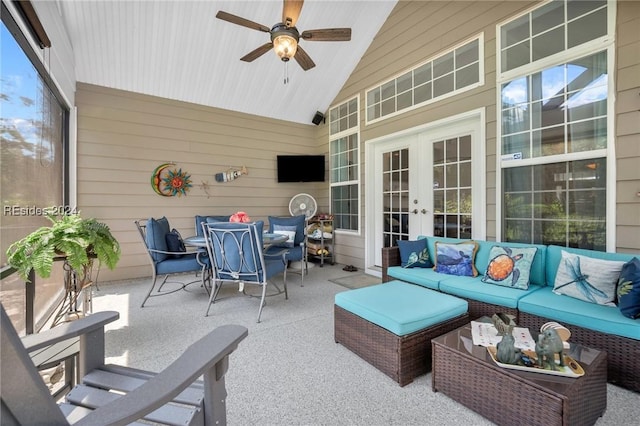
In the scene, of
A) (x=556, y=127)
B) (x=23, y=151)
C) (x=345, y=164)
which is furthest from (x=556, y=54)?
(x=23, y=151)

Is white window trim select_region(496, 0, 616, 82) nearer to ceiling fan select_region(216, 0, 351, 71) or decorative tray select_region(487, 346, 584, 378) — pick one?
ceiling fan select_region(216, 0, 351, 71)

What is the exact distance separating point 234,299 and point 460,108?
3561 millimetres

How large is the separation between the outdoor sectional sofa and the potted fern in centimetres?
269

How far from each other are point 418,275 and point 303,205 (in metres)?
3.04

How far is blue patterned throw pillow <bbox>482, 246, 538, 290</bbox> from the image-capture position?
2.48 meters

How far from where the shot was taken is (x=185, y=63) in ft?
14.4

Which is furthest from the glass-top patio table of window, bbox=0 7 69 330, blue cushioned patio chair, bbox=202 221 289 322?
window, bbox=0 7 69 330

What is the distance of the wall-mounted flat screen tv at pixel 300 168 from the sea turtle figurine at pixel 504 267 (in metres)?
3.63

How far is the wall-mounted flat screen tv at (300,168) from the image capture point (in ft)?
18.4

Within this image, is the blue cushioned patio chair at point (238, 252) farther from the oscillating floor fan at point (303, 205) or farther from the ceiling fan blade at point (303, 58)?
the oscillating floor fan at point (303, 205)

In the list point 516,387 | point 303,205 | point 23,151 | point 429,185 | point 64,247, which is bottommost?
point 516,387

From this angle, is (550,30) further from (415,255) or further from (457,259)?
(415,255)

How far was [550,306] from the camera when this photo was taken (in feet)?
6.81

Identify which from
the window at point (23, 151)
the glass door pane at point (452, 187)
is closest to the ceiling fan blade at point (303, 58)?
the glass door pane at point (452, 187)
